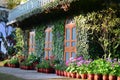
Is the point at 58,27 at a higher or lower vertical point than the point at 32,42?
higher

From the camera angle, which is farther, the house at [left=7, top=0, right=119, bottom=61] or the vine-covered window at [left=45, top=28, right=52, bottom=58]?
the vine-covered window at [left=45, top=28, right=52, bottom=58]

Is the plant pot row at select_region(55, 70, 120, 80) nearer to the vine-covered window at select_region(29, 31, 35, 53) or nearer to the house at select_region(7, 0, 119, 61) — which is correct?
the house at select_region(7, 0, 119, 61)

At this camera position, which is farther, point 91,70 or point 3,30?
point 3,30

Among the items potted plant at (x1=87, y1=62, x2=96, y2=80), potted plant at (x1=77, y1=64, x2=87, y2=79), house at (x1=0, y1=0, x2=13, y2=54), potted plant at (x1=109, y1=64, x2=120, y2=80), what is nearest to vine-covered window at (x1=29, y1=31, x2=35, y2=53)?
potted plant at (x1=77, y1=64, x2=87, y2=79)

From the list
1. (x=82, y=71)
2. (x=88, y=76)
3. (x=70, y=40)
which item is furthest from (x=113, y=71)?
(x=70, y=40)

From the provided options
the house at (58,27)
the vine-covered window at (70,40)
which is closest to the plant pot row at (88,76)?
the house at (58,27)

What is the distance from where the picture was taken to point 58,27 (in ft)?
72.2

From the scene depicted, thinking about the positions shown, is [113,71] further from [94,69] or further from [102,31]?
[102,31]

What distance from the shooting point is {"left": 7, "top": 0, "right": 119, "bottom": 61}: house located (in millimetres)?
18219

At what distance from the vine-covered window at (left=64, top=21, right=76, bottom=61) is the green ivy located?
39cm

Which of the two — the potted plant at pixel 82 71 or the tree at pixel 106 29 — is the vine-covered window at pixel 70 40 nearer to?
the tree at pixel 106 29

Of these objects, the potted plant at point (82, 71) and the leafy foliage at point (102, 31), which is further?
the leafy foliage at point (102, 31)

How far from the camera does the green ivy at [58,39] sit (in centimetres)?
2142

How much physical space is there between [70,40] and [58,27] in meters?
1.82
